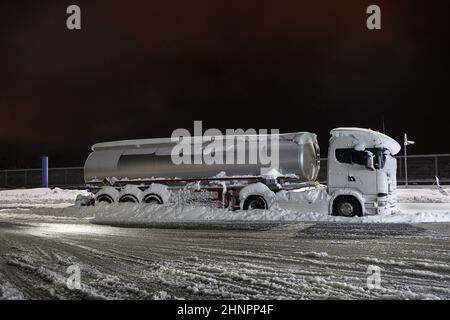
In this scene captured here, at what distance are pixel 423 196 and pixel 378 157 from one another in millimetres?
10110

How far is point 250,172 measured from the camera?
18266 mm

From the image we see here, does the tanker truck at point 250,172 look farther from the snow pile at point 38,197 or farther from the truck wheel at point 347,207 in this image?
the snow pile at point 38,197

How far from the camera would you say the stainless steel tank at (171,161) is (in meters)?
17.9

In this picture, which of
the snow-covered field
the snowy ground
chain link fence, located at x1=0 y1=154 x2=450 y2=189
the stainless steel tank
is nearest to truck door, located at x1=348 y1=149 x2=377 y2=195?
the snow-covered field

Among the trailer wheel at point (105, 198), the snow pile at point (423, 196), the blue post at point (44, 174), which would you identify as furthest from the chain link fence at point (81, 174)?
the trailer wheel at point (105, 198)

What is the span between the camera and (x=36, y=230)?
1588cm

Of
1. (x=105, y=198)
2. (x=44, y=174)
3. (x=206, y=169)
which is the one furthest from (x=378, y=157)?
(x=44, y=174)

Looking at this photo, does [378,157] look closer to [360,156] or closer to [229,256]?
[360,156]

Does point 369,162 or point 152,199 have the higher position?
point 369,162

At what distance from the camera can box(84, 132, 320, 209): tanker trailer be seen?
18.0 metres

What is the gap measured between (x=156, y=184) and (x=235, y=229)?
209 inches

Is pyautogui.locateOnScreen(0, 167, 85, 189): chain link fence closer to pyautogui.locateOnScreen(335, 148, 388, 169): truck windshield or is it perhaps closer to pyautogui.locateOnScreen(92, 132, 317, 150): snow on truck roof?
pyautogui.locateOnScreen(92, 132, 317, 150): snow on truck roof

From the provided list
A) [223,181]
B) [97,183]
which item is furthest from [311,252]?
[97,183]
